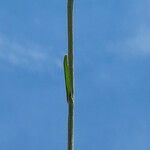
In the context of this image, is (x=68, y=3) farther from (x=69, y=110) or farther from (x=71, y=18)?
(x=69, y=110)

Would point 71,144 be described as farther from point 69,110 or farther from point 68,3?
point 68,3

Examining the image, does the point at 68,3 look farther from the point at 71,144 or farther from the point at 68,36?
the point at 71,144

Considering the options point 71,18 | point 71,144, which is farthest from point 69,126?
point 71,18

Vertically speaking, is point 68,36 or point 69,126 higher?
point 68,36

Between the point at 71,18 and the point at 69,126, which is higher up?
the point at 71,18

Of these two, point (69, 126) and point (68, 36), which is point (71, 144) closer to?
point (69, 126)

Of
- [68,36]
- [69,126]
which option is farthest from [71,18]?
[69,126]

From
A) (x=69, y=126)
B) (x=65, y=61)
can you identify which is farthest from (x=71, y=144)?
(x=65, y=61)
